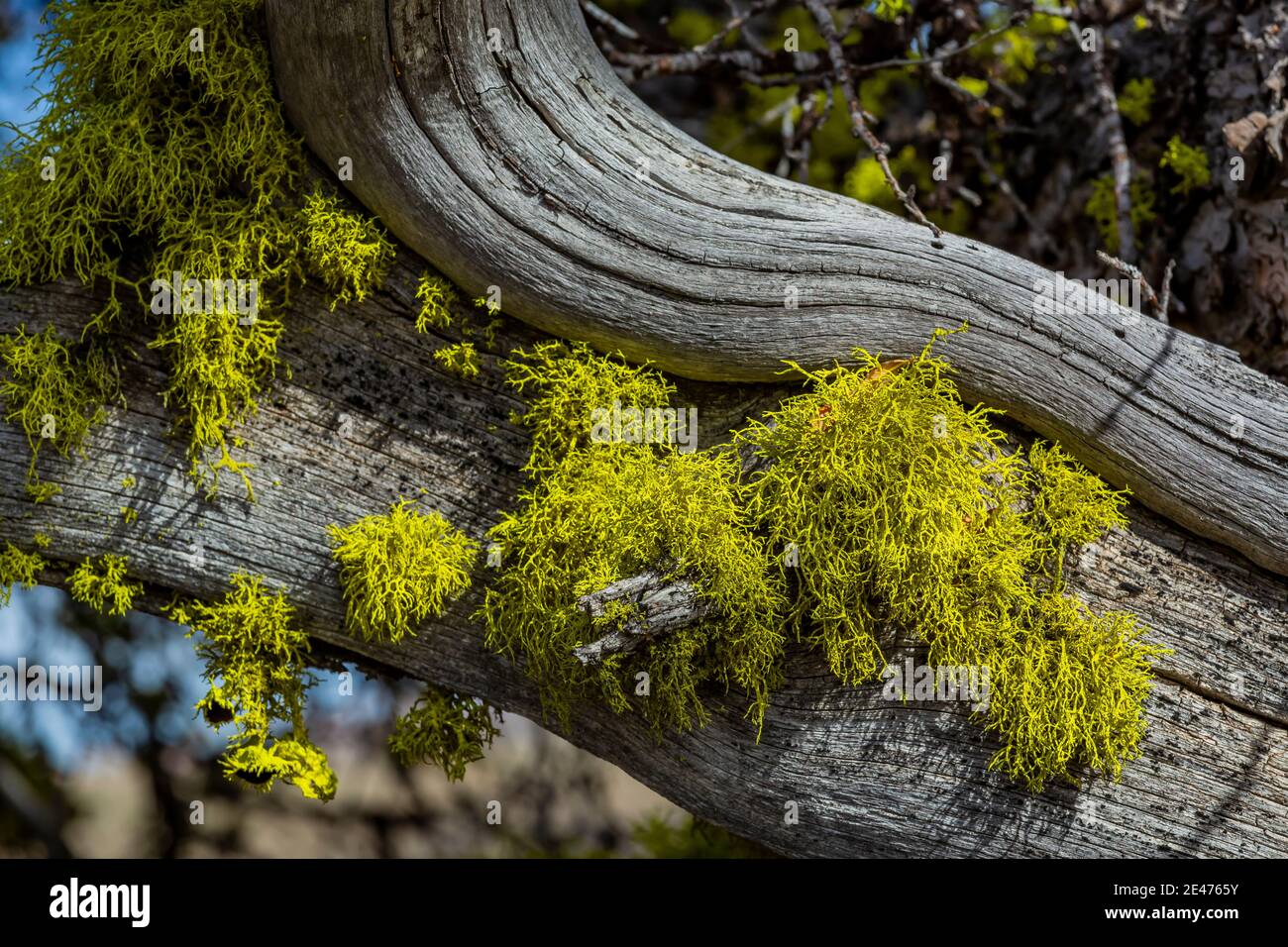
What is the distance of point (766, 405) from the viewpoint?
3072mm

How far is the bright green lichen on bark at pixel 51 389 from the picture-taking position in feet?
9.93

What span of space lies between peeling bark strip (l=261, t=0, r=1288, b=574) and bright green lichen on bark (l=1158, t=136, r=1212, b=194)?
4.98 feet

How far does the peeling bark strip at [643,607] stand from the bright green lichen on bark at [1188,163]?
3065 millimetres

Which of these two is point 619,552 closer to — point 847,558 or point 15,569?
point 847,558

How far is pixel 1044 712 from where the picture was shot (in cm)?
280

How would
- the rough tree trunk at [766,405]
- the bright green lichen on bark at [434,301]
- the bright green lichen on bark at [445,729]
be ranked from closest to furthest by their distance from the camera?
the rough tree trunk at [766,405], the bright green lichen on bark at [434,301], the bright green lichen on bark at [445,729]

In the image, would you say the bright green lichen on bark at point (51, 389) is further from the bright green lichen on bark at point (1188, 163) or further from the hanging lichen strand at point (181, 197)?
the bright green lichen on bark at point (1188, 163)

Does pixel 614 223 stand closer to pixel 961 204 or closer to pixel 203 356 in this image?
pixel 203 356

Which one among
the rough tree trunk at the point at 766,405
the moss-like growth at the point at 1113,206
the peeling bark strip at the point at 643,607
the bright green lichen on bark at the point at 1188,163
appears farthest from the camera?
the moss-like growth at the point at 1113,206
